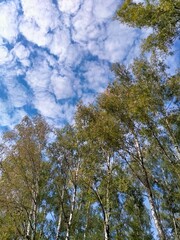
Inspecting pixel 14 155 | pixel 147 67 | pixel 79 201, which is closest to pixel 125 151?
pixel 147 67

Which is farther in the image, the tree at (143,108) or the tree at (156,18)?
the tree at (143,108)

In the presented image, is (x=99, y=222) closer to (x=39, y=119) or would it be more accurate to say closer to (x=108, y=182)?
(x=108, y=182)

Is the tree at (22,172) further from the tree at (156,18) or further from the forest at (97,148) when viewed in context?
the tree at (156,18)

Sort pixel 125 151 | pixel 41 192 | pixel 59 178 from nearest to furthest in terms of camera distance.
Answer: pixel 125 151, pixel 59 178, pixel 41 192

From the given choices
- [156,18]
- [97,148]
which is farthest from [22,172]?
[156,18]

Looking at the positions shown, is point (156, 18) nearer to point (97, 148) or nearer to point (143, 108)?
point (143, 108)

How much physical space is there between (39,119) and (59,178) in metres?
4.29

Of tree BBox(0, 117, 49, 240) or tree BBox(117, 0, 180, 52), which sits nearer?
tree BBox(117, 0, 180, 52)

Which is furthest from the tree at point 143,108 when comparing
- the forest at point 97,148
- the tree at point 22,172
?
the tree at point 22,172

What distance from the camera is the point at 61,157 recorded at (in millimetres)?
17641

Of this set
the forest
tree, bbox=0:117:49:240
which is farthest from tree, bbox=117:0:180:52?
tree, bbox=0:117:49:240

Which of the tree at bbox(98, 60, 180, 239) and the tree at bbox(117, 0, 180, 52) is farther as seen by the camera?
the tree at bbox(98, 60, 180, 239)

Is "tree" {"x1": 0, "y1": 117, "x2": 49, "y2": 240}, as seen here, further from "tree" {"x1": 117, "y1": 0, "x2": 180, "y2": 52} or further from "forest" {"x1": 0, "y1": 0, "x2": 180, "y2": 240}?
"tree" {"x1": 117, "y1": 0, "x2": 180, "y2": 52}

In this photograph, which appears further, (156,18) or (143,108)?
(143,108)
